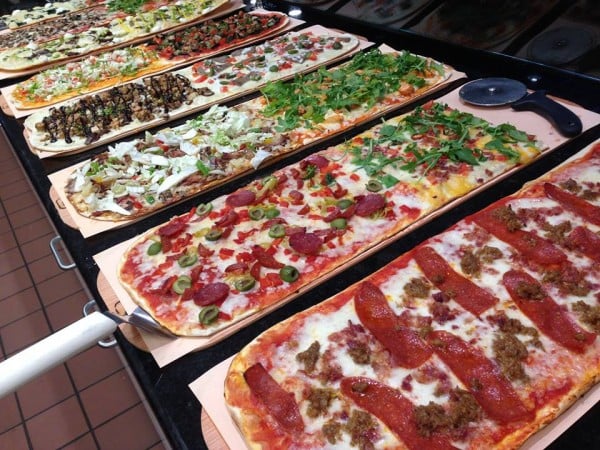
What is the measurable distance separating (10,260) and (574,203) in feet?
16.4

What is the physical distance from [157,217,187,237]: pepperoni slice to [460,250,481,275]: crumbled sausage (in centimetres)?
148

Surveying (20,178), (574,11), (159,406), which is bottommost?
(20,178)

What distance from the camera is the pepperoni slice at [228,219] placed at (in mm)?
2721

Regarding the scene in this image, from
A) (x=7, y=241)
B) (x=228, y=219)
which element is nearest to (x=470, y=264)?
(x=228, y=219)

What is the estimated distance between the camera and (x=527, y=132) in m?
3.24

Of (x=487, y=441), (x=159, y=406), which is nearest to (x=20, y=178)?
(x=159, y=406)

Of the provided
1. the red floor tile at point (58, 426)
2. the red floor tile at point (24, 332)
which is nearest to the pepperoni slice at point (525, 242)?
the red floor tile at point (58, 426)

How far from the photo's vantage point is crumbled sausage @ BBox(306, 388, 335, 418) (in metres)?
1.83

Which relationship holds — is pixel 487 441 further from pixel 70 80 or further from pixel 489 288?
pixel 70 80

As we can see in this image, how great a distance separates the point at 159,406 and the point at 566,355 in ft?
5.28

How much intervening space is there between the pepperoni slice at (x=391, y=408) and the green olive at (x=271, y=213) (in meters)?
1.11

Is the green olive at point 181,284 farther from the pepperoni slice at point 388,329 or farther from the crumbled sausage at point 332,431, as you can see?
the crumbled sausage at point 332,431

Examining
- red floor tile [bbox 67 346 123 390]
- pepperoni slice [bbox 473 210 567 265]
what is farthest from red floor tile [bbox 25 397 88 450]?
pepperoni slice [bbox 473 210 567 265]

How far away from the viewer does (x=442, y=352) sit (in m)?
1.96
